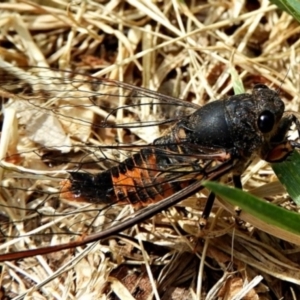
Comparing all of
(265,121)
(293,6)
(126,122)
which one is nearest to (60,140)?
(126,122)

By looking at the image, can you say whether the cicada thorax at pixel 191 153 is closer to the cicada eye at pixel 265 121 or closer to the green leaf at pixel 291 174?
the cicada eye at pixel 265 121

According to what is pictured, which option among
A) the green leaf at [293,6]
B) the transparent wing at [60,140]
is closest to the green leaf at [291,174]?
the transparent wing at [60,140]

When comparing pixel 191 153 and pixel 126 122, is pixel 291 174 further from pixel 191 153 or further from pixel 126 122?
pixel 126 122

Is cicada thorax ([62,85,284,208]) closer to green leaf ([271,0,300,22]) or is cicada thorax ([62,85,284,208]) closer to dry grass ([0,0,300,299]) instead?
dry grass ([0,0,300,299])

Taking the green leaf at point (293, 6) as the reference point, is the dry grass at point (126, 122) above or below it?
below

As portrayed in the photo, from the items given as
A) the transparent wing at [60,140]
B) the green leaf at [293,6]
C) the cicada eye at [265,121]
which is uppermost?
the green leaf at [293,6]

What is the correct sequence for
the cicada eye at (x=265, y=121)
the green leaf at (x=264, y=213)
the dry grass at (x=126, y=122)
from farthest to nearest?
the dry grass at (x=126, y=122), the cicada eye at (x=265, y=121), the green leaf at (x=264, y=213)
